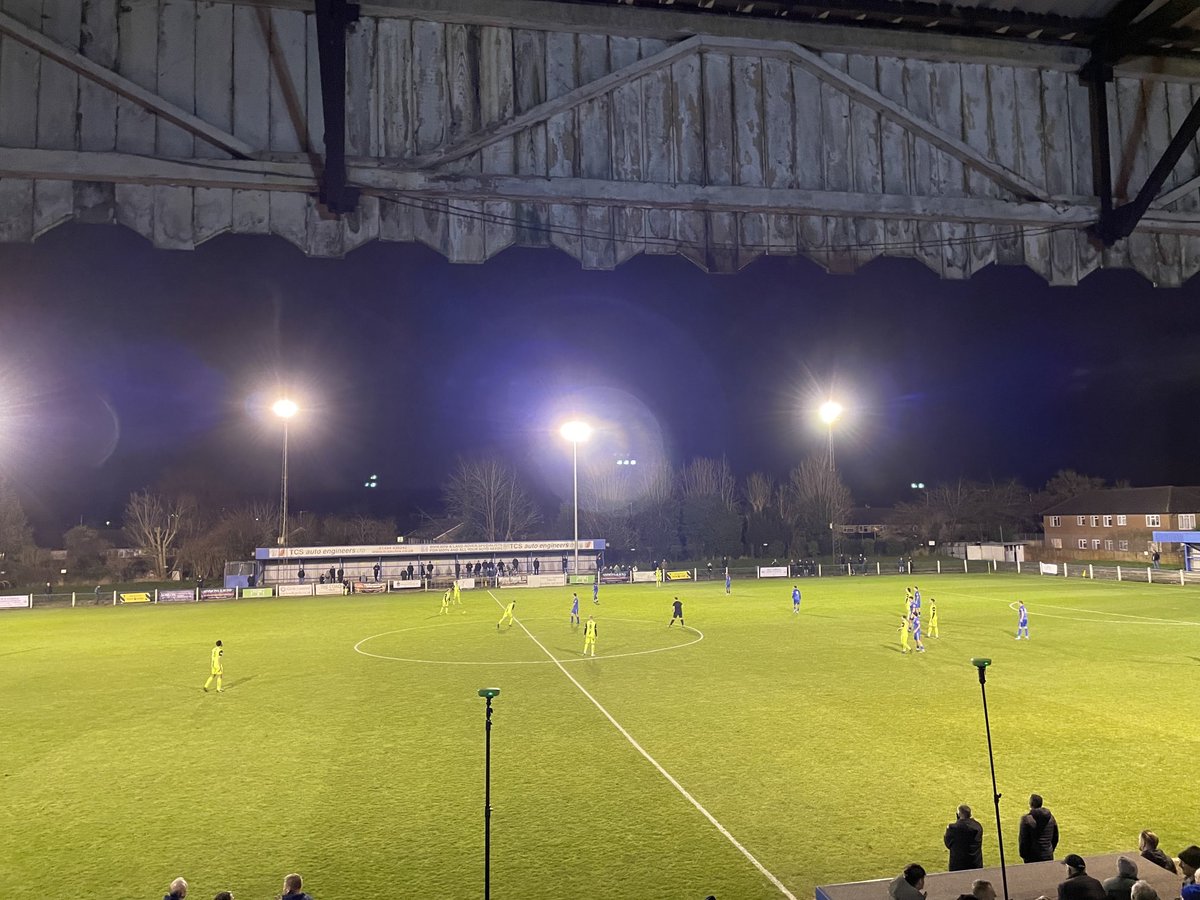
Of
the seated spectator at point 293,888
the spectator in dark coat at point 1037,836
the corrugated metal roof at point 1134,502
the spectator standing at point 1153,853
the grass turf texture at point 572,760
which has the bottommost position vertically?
the grass turf texture at point 572,760

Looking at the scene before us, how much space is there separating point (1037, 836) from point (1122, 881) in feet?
7.62

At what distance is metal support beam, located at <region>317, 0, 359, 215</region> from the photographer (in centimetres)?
344

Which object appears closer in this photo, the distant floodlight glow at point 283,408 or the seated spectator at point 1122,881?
the seated spectator at point 1122,881

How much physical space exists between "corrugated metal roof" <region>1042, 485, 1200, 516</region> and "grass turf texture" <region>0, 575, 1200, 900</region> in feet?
168

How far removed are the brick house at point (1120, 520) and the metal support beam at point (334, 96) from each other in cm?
7531

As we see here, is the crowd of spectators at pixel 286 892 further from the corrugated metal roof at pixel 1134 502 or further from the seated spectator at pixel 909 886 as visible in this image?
the corrugated metal roof at pixel 1134 502

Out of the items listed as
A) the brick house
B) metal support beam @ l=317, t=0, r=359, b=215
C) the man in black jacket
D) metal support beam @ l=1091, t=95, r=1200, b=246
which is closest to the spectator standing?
the man in black jacket

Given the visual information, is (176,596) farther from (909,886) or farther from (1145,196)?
(1145,196)

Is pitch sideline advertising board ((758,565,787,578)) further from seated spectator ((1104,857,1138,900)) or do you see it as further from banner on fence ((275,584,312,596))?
seated spectator ((1104,857,1138,900))

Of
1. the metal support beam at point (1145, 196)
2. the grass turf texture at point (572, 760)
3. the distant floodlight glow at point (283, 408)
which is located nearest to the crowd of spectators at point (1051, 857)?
the grass turf texture at point (572, 760)

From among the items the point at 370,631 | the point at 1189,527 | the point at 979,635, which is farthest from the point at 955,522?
the point at 370,631

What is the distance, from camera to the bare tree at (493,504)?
9556 centimetres

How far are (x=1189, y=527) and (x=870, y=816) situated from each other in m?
73.8

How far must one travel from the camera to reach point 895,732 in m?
15.3
